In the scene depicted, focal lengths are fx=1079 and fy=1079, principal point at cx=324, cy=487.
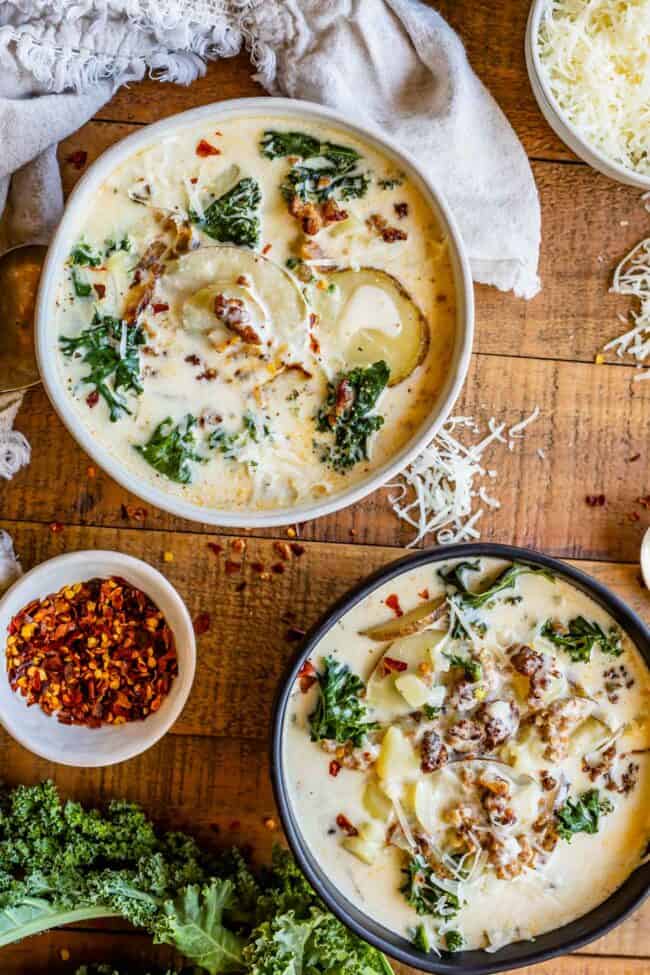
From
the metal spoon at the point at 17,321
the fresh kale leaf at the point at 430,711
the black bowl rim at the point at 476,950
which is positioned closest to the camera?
the black bowl rim at the point at 476,950

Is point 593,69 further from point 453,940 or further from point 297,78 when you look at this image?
point 453,940

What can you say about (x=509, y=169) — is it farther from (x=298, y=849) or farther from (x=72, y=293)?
(x=298, y=849)

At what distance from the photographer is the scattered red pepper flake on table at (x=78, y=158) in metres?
2.88

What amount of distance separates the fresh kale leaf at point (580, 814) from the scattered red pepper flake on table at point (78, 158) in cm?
207

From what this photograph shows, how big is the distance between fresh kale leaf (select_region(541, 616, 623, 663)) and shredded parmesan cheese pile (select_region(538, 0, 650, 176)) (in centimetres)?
124

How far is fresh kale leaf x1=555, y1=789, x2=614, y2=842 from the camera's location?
265cm

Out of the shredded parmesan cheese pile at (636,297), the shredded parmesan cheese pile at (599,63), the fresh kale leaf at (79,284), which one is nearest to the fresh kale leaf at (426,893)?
the shredded parmesan cheese pile at (636,297)

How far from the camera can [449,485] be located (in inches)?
116

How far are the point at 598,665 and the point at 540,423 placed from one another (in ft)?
2.38

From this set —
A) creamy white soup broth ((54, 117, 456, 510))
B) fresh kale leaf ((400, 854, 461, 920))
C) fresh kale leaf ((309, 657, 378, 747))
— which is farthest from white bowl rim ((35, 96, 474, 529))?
fresh kale leaf ((400, 854, 461, 920))

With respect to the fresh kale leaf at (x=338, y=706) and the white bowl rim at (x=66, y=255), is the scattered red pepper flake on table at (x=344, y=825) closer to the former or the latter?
the fresh kale leaf at (x=338, y=706)

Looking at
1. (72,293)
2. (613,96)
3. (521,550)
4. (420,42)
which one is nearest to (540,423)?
(521,550)

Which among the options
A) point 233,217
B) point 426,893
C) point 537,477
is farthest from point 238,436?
point 426,893

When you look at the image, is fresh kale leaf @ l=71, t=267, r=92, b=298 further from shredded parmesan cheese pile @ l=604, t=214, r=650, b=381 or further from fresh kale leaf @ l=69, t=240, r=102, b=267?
shredded parmesan cheese pile @ l=604, t=214, r=650, b=381
